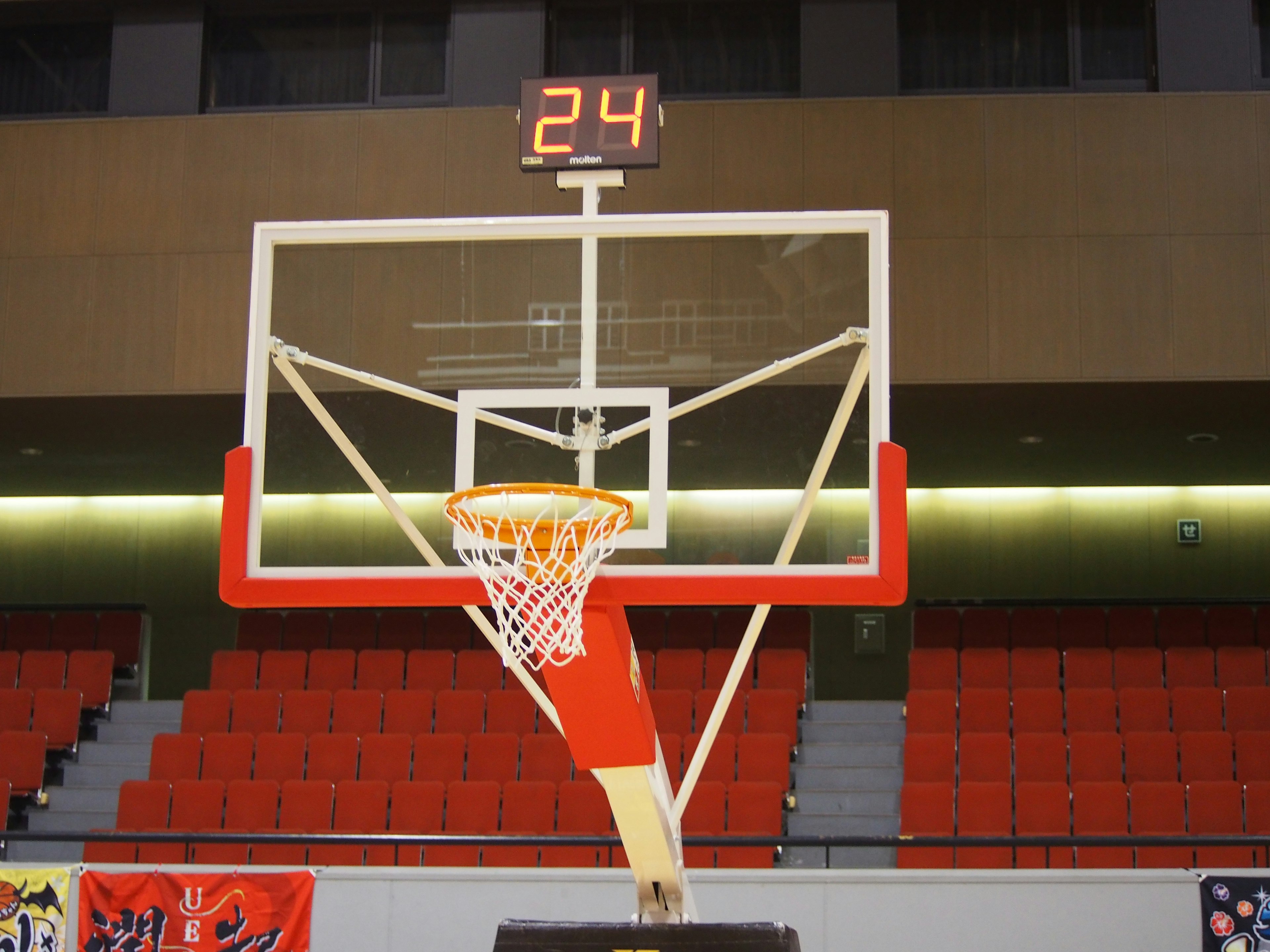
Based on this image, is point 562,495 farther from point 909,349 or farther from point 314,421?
point 909,349

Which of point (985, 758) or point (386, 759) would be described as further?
point (386, 759)

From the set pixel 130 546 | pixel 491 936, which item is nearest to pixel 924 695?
pixel 491 936

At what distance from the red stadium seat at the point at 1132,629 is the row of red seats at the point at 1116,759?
2.03 metres

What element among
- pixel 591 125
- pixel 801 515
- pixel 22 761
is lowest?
pixel 22 761

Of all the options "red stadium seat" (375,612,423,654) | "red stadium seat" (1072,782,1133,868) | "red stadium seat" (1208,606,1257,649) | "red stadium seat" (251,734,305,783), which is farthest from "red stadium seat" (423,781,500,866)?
"red stadium seat" (1208,606,1257,649)

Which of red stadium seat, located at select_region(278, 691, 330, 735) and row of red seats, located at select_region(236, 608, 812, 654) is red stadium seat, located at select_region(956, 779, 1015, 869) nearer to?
→ row of red seats, located at select_region(236, 608, 812, 654)

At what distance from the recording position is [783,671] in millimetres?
9562

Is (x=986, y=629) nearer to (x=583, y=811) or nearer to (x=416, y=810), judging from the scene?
(x=583, y=811)

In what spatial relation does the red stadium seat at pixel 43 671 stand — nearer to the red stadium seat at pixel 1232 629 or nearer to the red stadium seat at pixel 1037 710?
the red stadium seat at pixel 1037 710

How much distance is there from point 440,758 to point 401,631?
8.50ft

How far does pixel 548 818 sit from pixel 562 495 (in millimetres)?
4648

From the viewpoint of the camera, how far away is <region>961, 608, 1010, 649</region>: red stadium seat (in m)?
10.3

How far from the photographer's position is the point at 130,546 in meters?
12.4

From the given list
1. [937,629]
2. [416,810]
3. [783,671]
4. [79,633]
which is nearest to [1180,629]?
[937,629]
